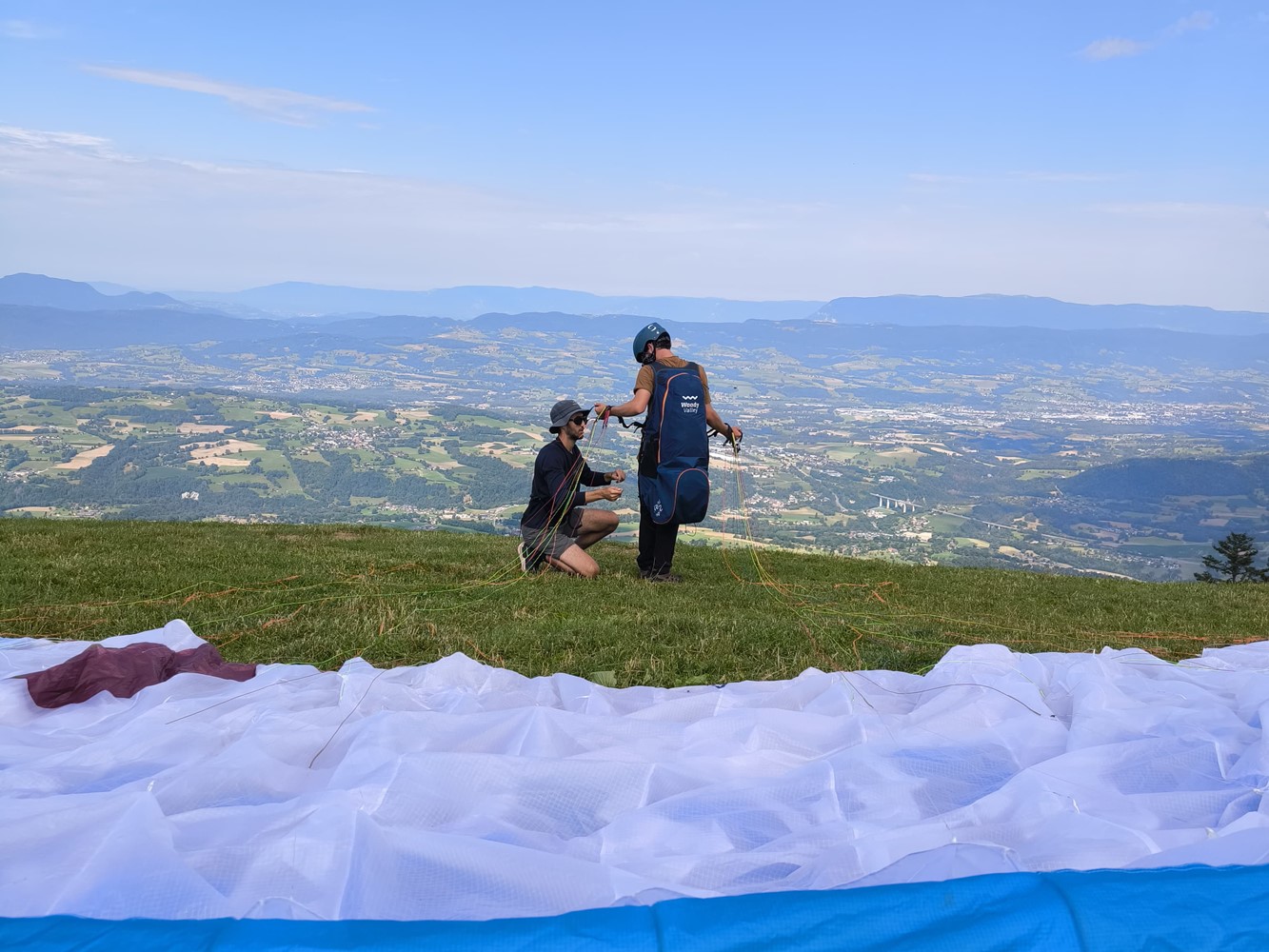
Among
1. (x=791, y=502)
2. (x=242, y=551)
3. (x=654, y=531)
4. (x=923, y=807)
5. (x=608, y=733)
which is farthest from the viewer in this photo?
(x=791, y=502)

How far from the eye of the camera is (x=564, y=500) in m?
9.77

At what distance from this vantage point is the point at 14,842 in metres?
2.78

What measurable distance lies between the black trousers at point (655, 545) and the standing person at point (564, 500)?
381 mm

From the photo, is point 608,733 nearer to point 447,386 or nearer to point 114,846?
point 114,846

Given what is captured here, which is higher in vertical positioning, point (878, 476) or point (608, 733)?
point (608, 733)

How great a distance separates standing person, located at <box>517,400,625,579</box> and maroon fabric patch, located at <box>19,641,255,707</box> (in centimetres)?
431

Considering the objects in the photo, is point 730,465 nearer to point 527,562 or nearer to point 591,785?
point 527,562

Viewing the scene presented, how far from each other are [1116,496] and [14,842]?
111 metres

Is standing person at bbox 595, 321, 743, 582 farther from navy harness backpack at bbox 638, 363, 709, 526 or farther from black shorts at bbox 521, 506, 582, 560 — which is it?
black shorts at bbox 521, 506, 582, 560

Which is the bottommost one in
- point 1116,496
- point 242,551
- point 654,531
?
point 1116,496

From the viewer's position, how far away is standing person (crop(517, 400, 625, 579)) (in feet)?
31.3

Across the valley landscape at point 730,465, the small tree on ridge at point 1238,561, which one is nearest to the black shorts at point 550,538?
the valley landscape at point 730,465

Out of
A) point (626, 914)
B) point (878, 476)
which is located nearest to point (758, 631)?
point (626, 914)

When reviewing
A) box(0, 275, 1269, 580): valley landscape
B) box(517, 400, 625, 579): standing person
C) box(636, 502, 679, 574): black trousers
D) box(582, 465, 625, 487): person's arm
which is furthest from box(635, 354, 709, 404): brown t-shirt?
box(0, 275, 1269, 580): valley landscape
